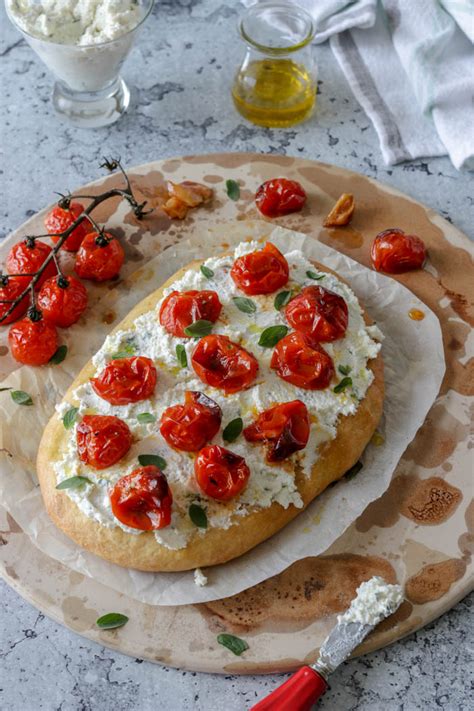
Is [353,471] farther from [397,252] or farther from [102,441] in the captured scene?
[397,252]

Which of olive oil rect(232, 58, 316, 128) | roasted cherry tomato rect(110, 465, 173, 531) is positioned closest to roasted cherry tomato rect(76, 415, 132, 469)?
roasted cherry tomato rect(110, 465, 173, 531)

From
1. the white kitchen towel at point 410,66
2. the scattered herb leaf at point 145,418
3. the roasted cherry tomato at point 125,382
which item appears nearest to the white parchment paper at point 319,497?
the roasted cherry tomato at point 125,382

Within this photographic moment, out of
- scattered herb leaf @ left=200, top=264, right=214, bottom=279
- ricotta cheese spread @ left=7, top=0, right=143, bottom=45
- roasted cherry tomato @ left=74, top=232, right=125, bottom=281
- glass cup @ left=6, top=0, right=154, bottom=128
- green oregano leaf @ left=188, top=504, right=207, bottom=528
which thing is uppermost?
ricotta cheese spread @ left=7, top=0, right=143, bottom=45

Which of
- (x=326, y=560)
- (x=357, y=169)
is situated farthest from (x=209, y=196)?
(x=326, y=560)

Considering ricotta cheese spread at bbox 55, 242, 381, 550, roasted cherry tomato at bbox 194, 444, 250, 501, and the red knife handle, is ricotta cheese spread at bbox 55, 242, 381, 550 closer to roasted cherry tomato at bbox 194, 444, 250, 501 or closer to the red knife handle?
roasted cherry tomato at bbox 194, 444, 250, 501

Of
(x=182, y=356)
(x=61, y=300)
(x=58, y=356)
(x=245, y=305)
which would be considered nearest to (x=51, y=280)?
(x=61, y=300)

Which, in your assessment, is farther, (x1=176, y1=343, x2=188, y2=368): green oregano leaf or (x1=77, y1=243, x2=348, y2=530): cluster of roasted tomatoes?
(x1=176, y1=343, x2=188, y2=368): green oregano leaf
